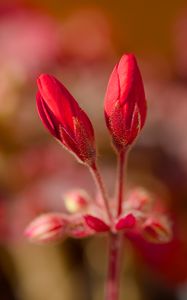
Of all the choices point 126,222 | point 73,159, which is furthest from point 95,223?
point 73,159

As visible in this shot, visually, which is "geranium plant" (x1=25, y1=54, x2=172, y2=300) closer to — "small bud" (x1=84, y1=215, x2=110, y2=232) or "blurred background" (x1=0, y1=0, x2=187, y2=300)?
"small bud" (x1=84, y1=215, x2=110, y2=232)

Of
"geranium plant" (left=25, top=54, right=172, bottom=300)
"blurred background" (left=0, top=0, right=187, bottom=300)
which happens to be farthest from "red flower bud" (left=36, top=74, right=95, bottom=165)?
"blurred background" (left=0, top=0, right=187, bottom=300)

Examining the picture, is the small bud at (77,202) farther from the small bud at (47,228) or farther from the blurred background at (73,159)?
the blurred background at (73,159)

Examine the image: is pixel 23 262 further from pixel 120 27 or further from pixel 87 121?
pixel 120 27

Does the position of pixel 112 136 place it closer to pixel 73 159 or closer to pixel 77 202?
pixel 77 202

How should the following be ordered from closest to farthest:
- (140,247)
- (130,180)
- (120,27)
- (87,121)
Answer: (87,121) < (140,247) < (130,180) < (120,27)

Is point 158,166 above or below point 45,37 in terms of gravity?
below

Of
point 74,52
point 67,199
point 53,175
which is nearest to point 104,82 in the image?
point 74,52
